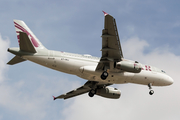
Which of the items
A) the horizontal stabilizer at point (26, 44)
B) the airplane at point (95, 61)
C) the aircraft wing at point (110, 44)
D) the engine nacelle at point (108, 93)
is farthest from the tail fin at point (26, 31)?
the engine nacelle at point (108, 93)

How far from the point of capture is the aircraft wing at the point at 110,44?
27531 millimetres

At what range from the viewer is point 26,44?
30.5 metres

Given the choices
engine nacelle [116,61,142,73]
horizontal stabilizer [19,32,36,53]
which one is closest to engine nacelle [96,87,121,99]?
engine nacelle [116,61,142,73]

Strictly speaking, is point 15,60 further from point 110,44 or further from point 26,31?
point 110,44

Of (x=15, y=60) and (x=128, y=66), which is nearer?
(x=128, y=66)

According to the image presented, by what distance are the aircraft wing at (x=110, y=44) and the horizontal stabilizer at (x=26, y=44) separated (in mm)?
7954

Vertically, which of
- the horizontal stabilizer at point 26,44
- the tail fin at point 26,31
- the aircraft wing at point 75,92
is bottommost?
the aircraft wing at point 75,92

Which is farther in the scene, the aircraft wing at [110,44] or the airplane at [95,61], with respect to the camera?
the airplane at [95,61]

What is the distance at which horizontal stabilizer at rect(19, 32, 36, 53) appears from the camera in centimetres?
2934

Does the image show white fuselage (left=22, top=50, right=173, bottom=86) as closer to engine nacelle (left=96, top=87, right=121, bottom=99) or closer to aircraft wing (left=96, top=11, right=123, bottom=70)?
aircraft wing (left=96, top=11, right=123, bottom=70)

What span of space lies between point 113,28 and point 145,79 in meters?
10.6

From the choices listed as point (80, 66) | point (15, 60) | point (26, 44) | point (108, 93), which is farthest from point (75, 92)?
point (26, 44)

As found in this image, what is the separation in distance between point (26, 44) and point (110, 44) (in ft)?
30.2

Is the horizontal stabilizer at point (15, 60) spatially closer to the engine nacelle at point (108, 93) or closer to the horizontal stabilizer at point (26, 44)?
the horizontal stabilizer at point (26, 44)
